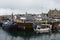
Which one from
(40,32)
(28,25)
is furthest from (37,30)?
(28,25)

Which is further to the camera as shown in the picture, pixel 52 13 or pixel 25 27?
pixel 52 13

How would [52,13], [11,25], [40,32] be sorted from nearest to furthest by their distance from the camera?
[40,32], [11,25], [52,13]

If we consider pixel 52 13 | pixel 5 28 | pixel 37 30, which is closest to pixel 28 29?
pixel 37 30

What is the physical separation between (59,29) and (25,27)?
700 centimetres

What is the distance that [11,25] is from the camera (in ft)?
143

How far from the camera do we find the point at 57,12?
90.2 m

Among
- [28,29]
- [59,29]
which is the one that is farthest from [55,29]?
[28,29]

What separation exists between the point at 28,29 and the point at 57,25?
6.25 m

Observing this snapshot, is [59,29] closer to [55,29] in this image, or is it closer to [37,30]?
[55,29]

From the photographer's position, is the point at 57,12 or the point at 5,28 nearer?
the point at 5,28

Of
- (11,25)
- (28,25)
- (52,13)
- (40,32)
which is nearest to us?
(40,32)

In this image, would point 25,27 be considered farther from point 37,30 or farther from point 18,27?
point 37,30

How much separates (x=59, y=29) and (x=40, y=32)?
7.88m

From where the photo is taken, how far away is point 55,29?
138 ft
